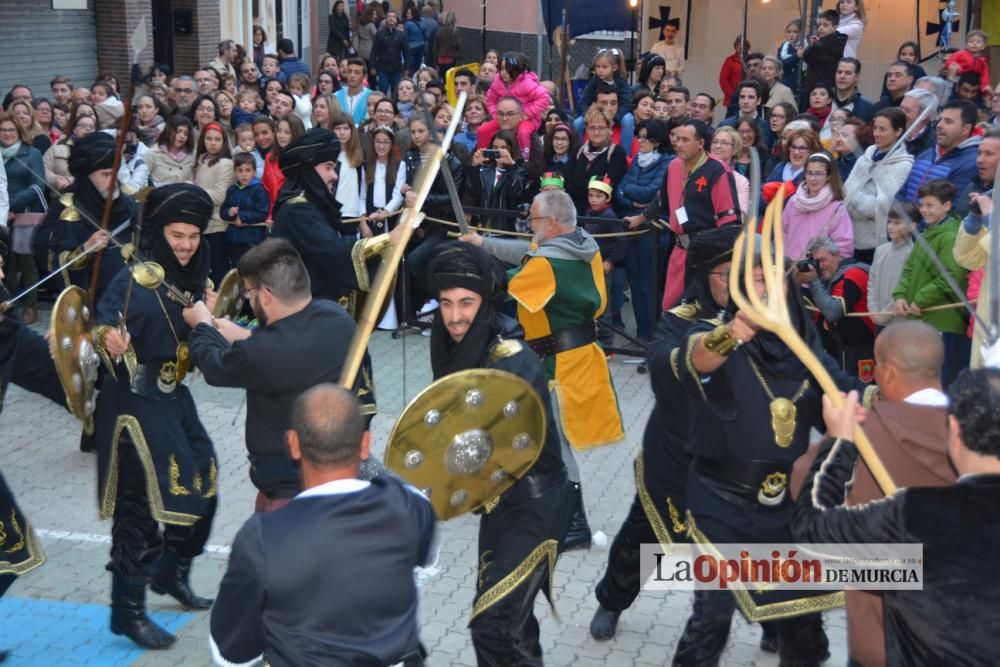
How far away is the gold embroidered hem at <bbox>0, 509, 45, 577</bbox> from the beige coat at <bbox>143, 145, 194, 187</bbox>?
6.01m

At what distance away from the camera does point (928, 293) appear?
7.88 metres

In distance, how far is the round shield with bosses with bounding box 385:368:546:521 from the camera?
14.9 ft

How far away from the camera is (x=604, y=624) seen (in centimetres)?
586

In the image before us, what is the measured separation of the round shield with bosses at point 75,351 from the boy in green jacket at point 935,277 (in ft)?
15.8

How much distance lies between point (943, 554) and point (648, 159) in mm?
7378

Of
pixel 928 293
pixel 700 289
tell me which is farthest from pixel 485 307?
pixel 928 293

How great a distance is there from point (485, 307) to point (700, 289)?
2.78 feet

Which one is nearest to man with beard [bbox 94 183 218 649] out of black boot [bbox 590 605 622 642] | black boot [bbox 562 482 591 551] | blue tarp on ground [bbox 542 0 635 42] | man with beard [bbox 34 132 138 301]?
man with beard [bbox 34 132 138 301]

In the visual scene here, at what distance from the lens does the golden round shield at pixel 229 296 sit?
235 inches

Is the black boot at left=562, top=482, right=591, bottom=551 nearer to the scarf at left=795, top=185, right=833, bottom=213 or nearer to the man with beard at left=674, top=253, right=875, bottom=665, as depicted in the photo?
the man with beard at left=674, top=253, right=875, bottom=665

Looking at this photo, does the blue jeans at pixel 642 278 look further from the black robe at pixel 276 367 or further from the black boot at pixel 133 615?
the black robe at pixel 276 367

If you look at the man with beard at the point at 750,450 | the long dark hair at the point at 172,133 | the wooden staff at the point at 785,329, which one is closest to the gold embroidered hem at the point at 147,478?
the man with beard at the point at 750,450

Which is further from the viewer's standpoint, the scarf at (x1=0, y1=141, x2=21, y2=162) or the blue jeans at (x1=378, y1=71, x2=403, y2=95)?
the blue jeans at (x1=378, y1=71, x2=403, y2=95)

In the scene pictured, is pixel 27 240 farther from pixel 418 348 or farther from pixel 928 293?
pixel 928 293
